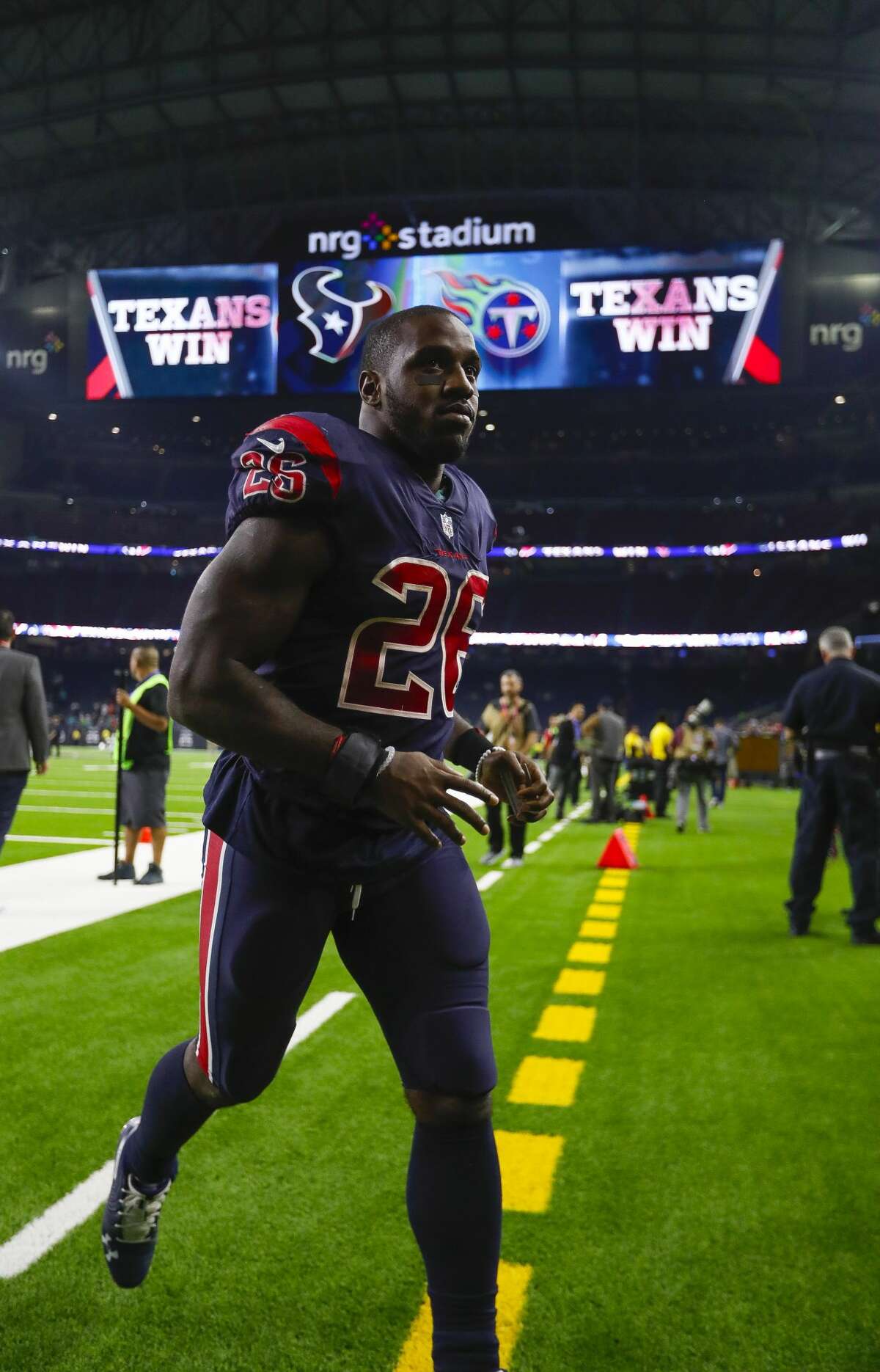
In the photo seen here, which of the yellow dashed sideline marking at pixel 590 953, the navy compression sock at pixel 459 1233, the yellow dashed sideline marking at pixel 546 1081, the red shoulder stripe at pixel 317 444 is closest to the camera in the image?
the navy compression sock at pixel 459 1233

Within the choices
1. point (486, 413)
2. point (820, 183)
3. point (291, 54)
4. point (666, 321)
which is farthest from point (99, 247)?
point (820, 183)

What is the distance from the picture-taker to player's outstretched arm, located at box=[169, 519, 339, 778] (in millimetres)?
1889

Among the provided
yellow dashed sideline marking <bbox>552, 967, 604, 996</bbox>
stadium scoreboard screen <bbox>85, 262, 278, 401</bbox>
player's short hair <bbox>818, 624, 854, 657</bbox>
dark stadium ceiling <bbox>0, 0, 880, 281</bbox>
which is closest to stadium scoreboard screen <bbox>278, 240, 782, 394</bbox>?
stadium scoreboard screen <bbox>85, 262, 278, 401</bbox>

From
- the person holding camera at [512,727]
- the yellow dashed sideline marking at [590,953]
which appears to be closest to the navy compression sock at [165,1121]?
the yellow dashed sideline marking at [590,953]

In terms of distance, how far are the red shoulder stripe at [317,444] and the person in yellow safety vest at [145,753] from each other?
6.45 m

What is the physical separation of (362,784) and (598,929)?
6153 millimetres

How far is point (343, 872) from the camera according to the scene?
2062mm

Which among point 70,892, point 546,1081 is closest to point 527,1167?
point 546,1081

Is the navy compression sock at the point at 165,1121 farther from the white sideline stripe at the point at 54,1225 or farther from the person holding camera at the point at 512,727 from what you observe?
the person holding camera at the point at 512,727

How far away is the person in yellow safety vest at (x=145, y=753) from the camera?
8.38 meters

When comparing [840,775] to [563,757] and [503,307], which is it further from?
[503,307]

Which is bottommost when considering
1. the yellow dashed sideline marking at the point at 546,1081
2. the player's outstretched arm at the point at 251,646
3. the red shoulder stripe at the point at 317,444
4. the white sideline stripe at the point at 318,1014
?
the white sideline stripe at the point at 318,1014

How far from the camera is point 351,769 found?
1854 mm

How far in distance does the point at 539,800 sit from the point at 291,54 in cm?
2956
